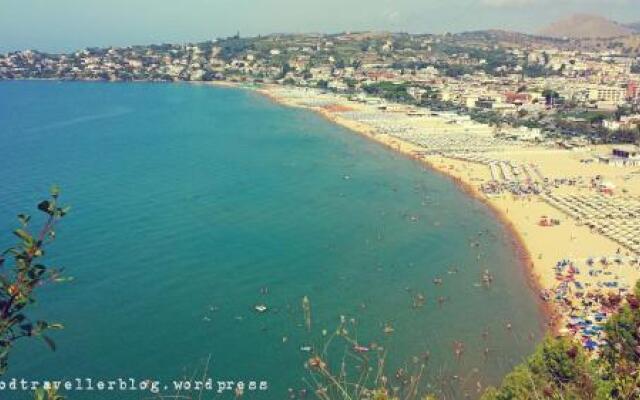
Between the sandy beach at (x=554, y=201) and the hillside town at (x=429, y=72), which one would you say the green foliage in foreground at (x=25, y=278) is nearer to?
the sandy beach at (x=554, y=201)

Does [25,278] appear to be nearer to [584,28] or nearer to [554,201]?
[554,201]

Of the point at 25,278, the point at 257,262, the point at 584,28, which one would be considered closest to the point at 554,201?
the point at 257,262

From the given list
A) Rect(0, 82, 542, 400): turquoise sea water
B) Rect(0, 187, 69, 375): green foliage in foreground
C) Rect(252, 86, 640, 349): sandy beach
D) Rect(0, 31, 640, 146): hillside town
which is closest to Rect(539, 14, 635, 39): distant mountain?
Rect(0, 31, 640, 146): hillside town

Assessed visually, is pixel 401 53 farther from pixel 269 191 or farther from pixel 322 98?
pixel 269 191

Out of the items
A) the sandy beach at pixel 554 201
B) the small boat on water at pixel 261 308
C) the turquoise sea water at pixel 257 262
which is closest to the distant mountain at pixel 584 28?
the sandy beach at pixel 554 201

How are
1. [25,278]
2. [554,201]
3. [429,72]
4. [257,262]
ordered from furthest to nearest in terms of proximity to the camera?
[429,72], [554,201], [257,262], [25,278]

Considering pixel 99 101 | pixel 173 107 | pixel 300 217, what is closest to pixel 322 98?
pixel 173 107
